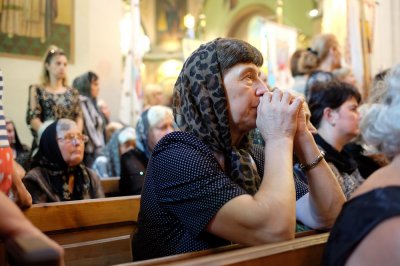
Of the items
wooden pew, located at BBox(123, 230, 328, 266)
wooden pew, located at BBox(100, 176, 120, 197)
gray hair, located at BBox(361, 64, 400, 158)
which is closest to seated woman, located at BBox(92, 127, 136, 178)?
wooden pew, located at BBox(100, 176, 120, 197)

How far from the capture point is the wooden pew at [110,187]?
377cm

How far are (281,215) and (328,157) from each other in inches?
55.8

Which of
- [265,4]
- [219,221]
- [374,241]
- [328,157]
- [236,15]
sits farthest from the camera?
[236,15]

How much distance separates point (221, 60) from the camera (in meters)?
1.76

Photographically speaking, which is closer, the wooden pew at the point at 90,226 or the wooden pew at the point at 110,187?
the wooden pew at the point at 90,226

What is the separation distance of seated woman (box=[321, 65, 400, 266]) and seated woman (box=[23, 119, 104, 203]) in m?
2.28

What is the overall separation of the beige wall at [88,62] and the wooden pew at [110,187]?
366 cm

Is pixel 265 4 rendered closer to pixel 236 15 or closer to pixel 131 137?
pixel 236 15

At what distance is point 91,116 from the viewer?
5809 millimetres

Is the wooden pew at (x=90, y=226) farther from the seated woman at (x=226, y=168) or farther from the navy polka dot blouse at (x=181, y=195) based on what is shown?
the navy polka dot blouse at (x=181, y=195)

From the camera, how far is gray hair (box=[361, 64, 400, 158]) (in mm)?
1339

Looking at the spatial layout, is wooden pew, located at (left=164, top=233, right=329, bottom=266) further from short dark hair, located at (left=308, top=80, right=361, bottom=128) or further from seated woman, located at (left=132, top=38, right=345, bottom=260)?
short dark hair, located at (left=308, top=80, right=361, bottom=128)

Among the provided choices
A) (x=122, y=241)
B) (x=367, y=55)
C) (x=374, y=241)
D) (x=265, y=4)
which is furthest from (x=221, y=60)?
(x=265, y=4)

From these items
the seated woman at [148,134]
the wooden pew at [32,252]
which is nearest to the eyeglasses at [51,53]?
the seated woman at [148,134]
